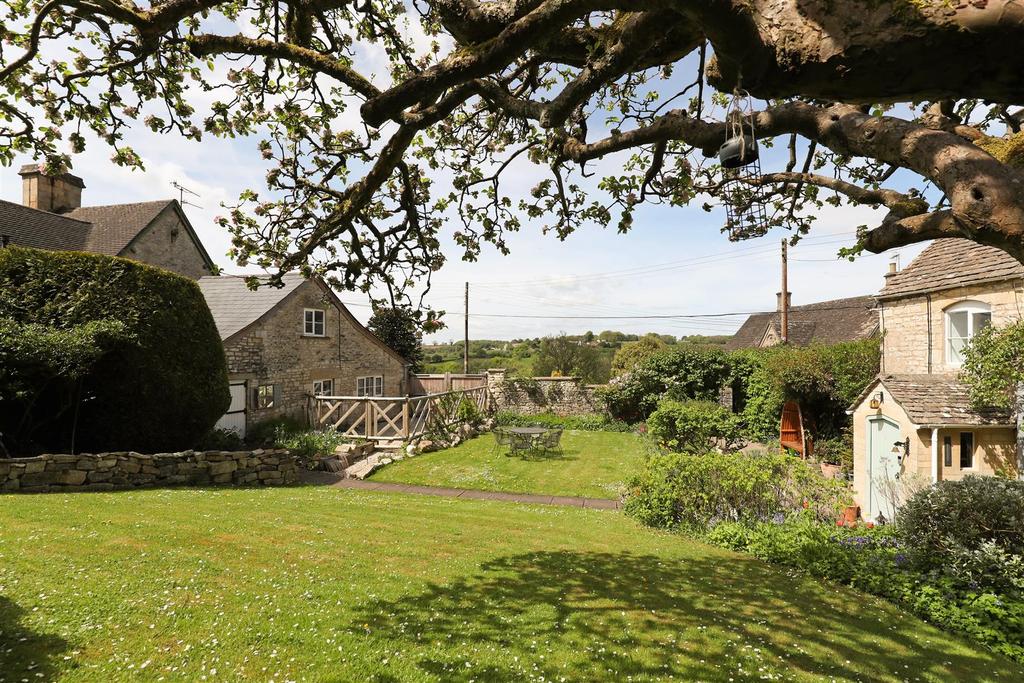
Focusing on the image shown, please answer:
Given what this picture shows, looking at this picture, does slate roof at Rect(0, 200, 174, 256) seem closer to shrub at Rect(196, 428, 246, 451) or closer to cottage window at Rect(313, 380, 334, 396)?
shrub at Rect(196, 428, 246, 451)

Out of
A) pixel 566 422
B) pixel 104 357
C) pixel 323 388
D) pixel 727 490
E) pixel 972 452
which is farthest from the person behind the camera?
pixel 566 422

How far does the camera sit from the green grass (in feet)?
45.7

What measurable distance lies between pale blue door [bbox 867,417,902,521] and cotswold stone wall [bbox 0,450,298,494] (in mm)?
15128

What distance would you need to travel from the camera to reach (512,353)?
204ft

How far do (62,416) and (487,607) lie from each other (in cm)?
1231

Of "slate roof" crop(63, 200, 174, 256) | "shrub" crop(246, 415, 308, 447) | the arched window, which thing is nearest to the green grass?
"shrub" crop(246, 415, 308, 447)

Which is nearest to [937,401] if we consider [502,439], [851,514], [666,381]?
[851,514]

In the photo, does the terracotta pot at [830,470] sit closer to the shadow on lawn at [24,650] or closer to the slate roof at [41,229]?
the shadow on lawn at [24,650]

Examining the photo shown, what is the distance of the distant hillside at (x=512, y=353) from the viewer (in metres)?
38.2

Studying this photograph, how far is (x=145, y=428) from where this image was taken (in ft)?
39.8

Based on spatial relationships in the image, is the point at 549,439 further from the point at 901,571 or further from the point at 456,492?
the point at 901,571

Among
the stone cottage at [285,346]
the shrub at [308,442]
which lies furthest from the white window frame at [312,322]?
the shrub at [308,442]

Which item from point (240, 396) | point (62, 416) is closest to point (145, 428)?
point (62, 416)

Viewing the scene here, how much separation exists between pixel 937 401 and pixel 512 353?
52267mm
